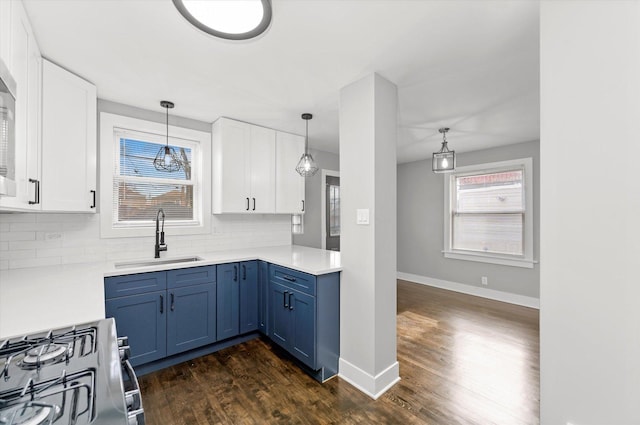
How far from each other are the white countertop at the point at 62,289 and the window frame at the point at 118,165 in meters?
0.36

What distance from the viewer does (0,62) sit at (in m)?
0.92

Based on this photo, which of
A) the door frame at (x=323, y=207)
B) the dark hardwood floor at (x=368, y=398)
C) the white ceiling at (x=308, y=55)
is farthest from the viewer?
the door frame at (x=323, y=207)

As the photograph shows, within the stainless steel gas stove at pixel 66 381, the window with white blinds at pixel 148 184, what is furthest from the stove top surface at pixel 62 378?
the window with white blinds at pixel 148 184

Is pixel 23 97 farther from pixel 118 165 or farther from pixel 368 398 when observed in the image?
pixel 368 398

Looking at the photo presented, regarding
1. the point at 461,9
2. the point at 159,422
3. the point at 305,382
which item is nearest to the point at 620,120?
the point at 461,9

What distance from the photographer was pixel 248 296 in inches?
115

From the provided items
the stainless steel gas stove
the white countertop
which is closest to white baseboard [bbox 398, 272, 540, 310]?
the white countertop

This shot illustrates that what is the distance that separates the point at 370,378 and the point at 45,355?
191cm

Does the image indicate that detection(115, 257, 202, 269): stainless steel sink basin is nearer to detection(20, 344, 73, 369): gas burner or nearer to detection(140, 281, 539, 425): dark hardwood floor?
detection(140, 281, 539, 425): dark hardwood floor

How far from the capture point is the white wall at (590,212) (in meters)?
1.11

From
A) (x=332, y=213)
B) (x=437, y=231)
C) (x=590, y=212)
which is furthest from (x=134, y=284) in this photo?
(x=437, y=231)

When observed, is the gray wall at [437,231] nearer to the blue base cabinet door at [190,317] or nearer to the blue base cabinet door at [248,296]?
the blue base cabinet door at [248,296]

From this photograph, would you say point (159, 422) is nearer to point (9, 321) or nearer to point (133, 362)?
point (133, 362)

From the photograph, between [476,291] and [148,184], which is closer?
[148,184]
